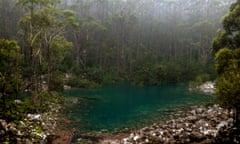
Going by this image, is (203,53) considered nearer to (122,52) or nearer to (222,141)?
(122,52)

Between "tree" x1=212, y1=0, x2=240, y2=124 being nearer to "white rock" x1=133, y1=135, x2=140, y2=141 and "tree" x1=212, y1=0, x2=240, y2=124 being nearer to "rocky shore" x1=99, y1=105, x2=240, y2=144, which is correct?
Result: "rocky shore" x1=99, y1=105, x2=240, y2=144

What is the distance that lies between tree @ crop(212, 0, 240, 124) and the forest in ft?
75.0

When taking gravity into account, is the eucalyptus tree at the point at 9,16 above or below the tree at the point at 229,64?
above

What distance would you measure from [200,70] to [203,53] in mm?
17969

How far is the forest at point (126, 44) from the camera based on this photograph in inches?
2509

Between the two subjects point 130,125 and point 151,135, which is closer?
point 151,135

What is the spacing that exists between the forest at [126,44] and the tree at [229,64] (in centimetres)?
2285

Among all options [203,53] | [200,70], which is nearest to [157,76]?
[200,70]

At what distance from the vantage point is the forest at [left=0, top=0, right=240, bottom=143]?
63719 millimetres

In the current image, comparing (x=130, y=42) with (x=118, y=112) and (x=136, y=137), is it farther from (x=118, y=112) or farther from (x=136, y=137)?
(x=136, y=137)

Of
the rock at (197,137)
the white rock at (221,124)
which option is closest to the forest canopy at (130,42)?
the white rock at (221,124)

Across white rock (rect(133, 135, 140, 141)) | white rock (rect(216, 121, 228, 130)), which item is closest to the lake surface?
white rock (rect(133, 135, 140, 141))

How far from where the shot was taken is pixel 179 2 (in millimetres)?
116812

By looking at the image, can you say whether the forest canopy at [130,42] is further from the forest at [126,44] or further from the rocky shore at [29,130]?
the rocky shore at [29,130]
